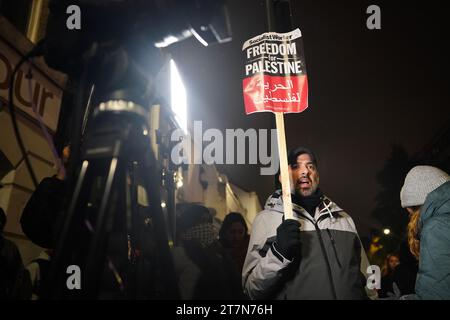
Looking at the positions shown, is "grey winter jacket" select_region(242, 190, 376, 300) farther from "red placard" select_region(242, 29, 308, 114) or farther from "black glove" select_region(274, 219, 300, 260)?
"red placard" select_region(242, 29, 308, 114)

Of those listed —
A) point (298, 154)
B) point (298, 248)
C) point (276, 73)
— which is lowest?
point (298, 248)

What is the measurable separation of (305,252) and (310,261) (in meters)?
0.07

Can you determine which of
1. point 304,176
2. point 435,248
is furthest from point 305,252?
point 435,248

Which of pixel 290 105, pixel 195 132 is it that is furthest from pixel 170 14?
pixel 195 132

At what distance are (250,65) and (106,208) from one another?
2243 mm

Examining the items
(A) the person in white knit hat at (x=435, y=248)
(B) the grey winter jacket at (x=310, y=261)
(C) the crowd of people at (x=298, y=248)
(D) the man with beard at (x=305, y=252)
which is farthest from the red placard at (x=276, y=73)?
(A) the person in white knit hat at (x=435, y=248)

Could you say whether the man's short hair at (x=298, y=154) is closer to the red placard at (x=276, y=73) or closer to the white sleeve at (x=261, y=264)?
the red placard at (x=276, y=73)

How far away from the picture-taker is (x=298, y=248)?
2.14 meters

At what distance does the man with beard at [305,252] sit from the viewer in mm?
2180

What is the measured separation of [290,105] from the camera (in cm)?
288

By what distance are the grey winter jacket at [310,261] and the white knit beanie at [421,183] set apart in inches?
20.5

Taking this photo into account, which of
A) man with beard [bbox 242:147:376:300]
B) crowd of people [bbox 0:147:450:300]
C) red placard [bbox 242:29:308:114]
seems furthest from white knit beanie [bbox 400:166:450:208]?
red placard [bbox 242:29:308:114]

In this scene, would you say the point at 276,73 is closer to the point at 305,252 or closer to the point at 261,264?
the point at 305,252

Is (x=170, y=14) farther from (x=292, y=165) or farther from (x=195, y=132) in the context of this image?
(x=195, y=132)
